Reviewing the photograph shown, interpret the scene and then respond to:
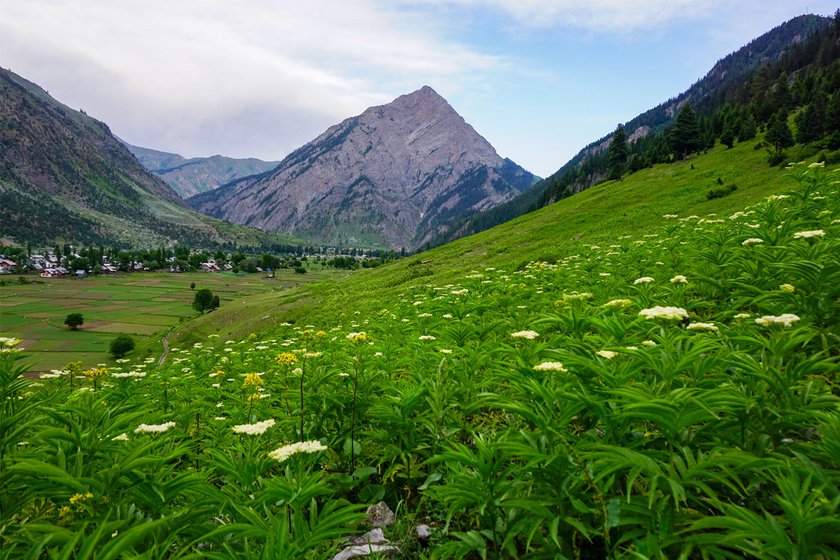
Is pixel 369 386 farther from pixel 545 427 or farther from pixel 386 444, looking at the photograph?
pixel 545 427

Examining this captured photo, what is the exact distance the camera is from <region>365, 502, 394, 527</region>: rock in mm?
4324

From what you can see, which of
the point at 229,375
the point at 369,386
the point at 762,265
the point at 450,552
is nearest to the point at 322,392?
the point at 369,386

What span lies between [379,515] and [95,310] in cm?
13368

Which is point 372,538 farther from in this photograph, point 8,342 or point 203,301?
point 203,301

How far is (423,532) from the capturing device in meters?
4.14

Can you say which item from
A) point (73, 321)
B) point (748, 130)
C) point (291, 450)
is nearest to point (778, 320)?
point (291, 450)

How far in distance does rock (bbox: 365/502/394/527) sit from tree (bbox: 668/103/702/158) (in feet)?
302

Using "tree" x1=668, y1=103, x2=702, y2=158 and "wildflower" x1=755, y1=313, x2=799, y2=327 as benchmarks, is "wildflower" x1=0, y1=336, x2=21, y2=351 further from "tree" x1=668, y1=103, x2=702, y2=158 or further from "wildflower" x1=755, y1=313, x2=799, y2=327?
"tree" x1=668, y1=103, x2=702, y2=158

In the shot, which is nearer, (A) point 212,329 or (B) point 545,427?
(B) point 545,427

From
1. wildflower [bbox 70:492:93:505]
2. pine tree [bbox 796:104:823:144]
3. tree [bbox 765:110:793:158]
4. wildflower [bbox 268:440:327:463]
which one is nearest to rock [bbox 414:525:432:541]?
wildflower [bbox 268:440:327:463]

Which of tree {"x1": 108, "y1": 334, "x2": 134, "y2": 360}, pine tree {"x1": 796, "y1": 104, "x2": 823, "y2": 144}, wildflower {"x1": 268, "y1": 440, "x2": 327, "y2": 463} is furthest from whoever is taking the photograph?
tree {"x1": 108, "y1": 334, "x2": 134, "y2": 360}

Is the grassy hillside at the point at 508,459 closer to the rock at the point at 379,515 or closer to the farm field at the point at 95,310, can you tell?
the rock at the point at 379,515

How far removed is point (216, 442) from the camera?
17.5ft

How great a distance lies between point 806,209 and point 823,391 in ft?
35.5
